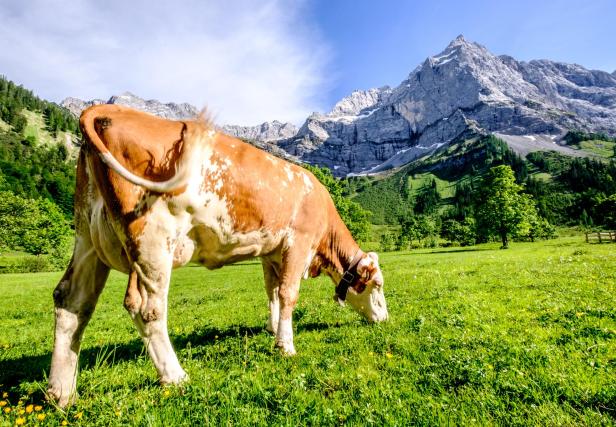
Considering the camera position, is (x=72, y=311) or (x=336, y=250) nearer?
(x=72, y=311)

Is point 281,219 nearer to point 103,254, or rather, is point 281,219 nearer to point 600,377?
point 103,254

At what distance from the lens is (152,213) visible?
454cm

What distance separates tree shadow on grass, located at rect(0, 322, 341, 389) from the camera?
6.06m

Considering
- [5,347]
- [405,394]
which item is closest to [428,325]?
[405,394]

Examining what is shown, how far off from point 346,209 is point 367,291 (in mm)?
48008

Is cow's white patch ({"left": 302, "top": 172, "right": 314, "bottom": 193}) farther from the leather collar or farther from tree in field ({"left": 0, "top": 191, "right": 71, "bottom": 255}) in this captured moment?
tree in field ({"left": 0, "top": 191, "right": 71, "bottom": 255})

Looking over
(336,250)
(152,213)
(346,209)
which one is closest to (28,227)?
(346,209)

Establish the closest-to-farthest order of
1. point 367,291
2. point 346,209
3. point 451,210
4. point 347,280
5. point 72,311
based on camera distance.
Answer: point 72,311
point 347,280
point 367,291
point 346,209
point 451,210

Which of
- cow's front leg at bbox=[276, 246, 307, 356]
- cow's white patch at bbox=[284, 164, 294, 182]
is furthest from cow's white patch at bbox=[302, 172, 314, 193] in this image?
cow's front leg at bbox=[276, 246, 307, 356]

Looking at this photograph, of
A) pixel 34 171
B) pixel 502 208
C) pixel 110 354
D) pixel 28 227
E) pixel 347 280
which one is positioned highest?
pixel 34 171

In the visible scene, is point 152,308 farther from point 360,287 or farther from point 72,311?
point 360,287

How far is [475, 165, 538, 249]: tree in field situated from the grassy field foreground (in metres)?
51.0

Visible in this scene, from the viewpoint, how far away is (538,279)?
44.8 ft

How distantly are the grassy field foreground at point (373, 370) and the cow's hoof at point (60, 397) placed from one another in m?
0.16
